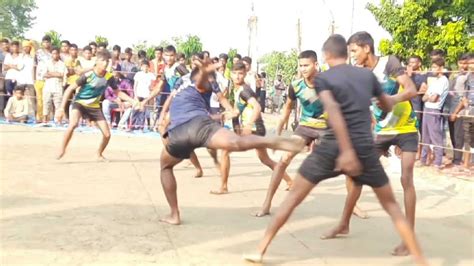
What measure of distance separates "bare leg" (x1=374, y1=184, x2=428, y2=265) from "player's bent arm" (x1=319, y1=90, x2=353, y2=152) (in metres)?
0.50

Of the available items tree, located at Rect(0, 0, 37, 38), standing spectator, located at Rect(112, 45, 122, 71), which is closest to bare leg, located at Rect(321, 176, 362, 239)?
standing spectator, located at Rect(112, 45, 122, 71)

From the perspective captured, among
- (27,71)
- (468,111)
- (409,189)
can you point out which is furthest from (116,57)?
(409,189)


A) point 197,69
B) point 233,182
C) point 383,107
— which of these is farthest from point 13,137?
point 383,107

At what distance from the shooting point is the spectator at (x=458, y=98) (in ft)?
31.4

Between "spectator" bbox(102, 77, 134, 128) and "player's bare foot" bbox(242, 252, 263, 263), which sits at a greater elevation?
"spectator" bbox(102, 77, 134, 128)

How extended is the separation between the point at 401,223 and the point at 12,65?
12.1m

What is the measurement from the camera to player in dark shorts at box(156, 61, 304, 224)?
14.8 feet

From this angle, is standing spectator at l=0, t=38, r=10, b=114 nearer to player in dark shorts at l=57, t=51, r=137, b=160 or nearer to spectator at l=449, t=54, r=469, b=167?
player in dark shorts at l=57, t=51, r=137, b=160

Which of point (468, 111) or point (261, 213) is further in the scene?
point (468, 111)

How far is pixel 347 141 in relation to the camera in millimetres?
3699

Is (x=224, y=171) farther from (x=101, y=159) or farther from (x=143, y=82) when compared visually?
(x=143, y=82)

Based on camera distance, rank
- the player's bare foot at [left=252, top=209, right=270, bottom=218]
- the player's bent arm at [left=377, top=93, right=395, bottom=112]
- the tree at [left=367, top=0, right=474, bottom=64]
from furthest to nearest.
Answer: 1. the tree at [left=367, top=0, right=474, bottom=64]
2. the player's bare foot at [left=252, top=209, right=270, bottom=218]
3. the player's bent arm at [left=377, top=93, right=395, bottom=112]

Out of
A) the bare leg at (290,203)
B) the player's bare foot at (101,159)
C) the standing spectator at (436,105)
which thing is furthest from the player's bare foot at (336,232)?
the player's bare foot at (101,159)

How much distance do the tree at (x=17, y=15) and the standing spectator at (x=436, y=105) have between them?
7231cm
